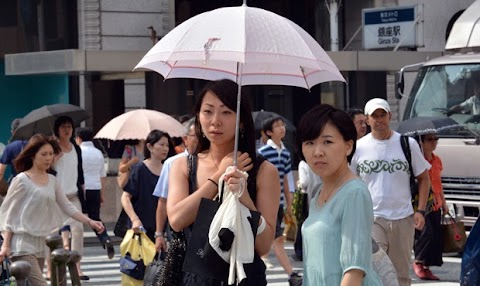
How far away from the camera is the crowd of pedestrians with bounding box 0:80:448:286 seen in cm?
511

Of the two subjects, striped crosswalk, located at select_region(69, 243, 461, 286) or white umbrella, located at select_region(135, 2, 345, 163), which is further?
striped crosswalk, located at select_region(69, 243, 461, 286)

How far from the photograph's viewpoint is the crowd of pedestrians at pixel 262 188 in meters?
5.11

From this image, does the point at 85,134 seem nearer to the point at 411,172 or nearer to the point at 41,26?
the point at 411,172

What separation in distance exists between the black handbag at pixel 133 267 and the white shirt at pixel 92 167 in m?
5.71

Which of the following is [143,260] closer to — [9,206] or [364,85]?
[9,206]

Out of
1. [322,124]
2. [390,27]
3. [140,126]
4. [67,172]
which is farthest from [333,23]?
[322,124]

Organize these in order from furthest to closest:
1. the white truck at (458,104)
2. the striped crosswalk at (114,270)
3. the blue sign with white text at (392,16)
Answer: 1. the blue sign with white text at (392,16)
2. the white truck at (458,104)
3. the striped crosswalk at (114,270)

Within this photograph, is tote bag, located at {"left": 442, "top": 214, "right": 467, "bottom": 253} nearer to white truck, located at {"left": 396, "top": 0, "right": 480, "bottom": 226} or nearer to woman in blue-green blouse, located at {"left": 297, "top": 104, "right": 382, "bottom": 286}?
white truck, located at {"left": 396, "top": 0, "right": 480, "bottom": 226}

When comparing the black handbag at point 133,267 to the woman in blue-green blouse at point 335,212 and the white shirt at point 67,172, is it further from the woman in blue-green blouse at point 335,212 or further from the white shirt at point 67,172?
the woman in blue-green blouse at point 335,212

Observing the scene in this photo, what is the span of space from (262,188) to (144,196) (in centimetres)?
513

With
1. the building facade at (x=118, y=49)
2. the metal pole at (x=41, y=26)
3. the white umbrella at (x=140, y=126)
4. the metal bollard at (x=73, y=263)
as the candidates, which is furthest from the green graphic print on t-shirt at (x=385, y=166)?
the metal pole at (x=41, y=26)

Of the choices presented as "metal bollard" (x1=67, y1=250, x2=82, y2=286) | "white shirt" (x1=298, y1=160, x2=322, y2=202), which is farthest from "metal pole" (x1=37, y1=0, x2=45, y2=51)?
"metal bollard" (x1=67, y1=250, x2=82, y2=286)

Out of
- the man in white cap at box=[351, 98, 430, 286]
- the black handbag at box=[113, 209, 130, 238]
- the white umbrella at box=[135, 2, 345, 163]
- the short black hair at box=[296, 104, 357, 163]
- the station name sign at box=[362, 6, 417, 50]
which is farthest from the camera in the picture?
the station name sign at box=[362, 6, 417, 50]

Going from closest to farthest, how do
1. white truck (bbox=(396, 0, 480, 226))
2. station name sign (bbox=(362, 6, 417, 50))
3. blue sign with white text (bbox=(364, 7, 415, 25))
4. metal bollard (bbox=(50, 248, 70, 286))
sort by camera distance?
1. metal bollard (bbox=(50, 248, 70, 286))
2. white truck (bbox=(396, 0, 480, 226))
3. station name sign (bbox=(362, 6, 417, 50))
4. blue sign with white text (bbox=(364, 7, 415, 25))
